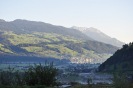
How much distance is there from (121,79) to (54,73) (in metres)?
12.3

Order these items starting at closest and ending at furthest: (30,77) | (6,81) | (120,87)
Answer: (120,87)
(30,77)
(6,81)

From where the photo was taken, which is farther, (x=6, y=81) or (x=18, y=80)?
(x=6, y=81)

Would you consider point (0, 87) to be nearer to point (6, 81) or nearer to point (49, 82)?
point (49, 82)

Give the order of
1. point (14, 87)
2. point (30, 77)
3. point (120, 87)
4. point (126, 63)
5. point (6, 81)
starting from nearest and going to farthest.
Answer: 1. point (120, 87)
2. point (14, 87)
3. point (30, 77)
4. point (6, 81)
5. point (126, 63)

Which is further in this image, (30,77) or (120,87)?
(30,77)

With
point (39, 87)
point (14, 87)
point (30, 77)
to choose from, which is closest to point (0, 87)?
point (14, 87)

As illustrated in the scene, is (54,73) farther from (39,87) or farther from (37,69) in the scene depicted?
(39,87)

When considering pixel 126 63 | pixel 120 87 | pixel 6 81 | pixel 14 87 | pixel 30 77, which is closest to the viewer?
pixel 120 87

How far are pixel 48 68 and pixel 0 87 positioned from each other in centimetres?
912

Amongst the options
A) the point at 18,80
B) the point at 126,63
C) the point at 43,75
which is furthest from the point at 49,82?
the point at 126,63

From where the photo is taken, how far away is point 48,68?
4212 cm

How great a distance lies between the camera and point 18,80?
42656mm

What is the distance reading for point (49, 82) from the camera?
41.6 meters

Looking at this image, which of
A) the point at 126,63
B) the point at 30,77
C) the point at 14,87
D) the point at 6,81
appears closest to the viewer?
the point at 14,87
